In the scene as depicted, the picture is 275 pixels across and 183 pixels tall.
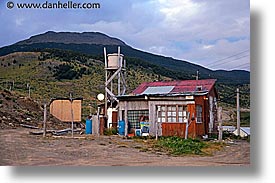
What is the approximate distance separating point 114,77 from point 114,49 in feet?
3.11

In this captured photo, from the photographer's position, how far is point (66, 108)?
416 inches

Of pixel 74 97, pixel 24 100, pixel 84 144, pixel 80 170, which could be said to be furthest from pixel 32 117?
pixel 80 170

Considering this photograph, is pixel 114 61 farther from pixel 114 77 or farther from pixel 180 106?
pixel 180 106

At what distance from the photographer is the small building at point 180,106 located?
1015 centimetres

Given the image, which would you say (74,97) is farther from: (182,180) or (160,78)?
(182,180)

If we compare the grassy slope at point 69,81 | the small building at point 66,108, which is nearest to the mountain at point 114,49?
the grassy slope at point 69,81

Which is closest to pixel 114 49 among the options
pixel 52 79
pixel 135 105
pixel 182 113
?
pixel 52 79

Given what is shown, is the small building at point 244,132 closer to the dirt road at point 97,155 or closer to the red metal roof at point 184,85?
the dirt road at point 97,155

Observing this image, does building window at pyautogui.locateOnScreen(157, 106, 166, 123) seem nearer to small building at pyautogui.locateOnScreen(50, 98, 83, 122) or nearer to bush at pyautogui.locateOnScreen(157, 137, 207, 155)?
bush at pyautogui.locateOnScreen(157, 137, 207, 155)

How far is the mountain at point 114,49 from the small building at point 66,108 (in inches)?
40.4

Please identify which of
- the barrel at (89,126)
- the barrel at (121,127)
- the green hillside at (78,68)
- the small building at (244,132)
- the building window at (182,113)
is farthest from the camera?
the barrel at (89,126)

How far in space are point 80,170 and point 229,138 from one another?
2.89m

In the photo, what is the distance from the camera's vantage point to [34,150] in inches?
348

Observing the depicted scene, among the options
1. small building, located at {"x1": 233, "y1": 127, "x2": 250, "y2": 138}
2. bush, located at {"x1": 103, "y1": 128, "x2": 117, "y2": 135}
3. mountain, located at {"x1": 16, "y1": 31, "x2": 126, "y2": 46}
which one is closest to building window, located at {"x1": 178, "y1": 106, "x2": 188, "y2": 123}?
small building, located at {"x1": 233, "y1": 127, "x2": 250, "y2": 138}
